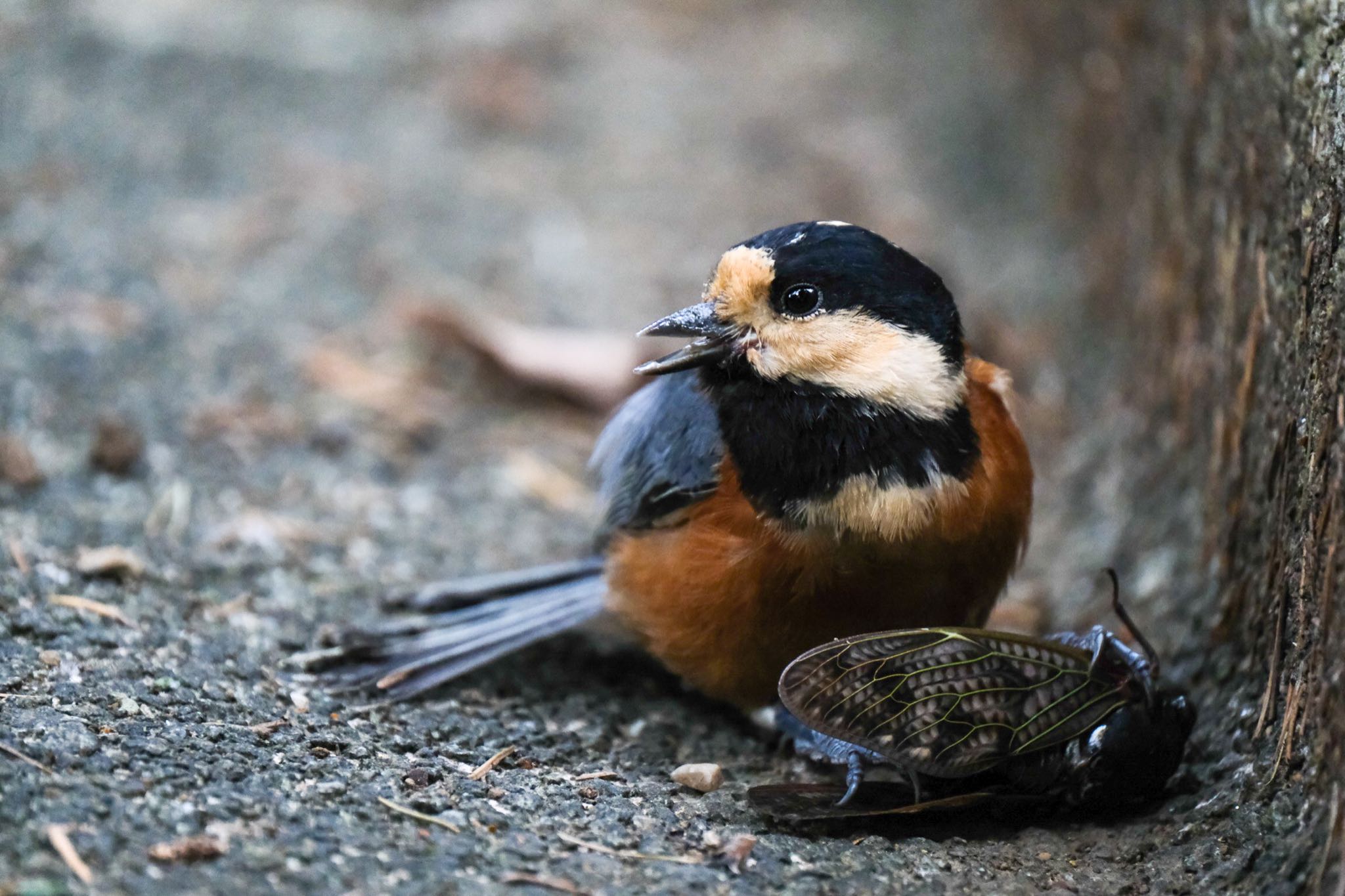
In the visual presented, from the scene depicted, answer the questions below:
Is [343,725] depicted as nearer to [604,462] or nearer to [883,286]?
[604,462]

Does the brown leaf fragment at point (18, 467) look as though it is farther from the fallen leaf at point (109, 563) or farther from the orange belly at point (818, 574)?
the orange belly at point (818, 574)

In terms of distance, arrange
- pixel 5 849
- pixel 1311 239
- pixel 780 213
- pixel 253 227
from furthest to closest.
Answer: pixel 780 213, pixel 253 227, pixel 1311 239, pixel 5 849

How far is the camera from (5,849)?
188 cm

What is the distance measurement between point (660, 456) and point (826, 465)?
1.95ft

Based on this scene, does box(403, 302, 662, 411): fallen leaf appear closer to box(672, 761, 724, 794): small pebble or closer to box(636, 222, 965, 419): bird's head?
box(636, 222, 965, 419): bird's head

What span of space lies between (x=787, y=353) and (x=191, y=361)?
2561 mm

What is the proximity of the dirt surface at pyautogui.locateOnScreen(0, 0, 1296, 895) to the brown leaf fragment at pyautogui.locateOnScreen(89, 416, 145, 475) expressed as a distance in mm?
32

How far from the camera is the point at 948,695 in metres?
2.50

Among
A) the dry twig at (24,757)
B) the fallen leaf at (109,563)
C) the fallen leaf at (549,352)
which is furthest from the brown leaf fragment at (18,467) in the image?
the fallen leaf at (549,352)

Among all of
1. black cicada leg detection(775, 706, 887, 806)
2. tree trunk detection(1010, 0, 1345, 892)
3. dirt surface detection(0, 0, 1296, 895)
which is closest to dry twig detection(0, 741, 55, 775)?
dirt surface detection(0, 0, 1296, 895)

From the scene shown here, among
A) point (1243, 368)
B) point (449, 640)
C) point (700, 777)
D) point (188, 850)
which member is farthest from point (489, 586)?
point (1243, 368)

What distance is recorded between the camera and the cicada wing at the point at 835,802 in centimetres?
243

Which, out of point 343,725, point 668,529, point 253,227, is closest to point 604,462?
point 668,529

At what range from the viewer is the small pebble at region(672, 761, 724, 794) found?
2.62 m
